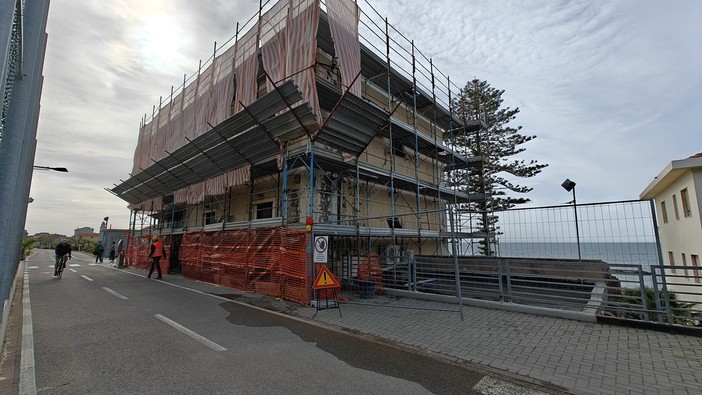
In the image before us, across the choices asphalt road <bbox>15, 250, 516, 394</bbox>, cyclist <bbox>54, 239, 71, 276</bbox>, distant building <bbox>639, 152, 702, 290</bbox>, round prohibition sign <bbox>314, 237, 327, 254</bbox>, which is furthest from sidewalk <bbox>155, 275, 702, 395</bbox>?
cyclist <bbox>54, 239, 71, 276</bbox>

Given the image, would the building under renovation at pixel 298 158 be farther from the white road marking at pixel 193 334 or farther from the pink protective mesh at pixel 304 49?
the white road marking at pixel 193 334

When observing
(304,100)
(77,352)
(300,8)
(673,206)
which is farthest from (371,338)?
Result: (673,206)

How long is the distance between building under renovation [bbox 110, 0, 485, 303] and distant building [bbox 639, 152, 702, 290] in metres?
6.95

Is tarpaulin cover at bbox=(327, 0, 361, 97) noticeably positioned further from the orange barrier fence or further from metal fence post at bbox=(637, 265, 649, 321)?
metal fence post at bbox=(637, 265, 649, 321)

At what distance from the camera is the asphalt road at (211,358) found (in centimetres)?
346

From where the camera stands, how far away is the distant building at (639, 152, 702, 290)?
9.50 metres

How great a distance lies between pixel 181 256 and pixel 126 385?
40.4 ft

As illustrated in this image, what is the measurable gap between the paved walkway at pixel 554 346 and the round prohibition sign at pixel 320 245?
1555 mm

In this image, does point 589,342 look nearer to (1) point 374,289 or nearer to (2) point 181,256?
(1) point 374,289

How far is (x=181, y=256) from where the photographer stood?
1436cm

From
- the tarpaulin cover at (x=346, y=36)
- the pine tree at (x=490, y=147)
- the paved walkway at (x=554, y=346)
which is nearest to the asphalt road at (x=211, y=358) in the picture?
the paved walkway at (x=554, y=346)

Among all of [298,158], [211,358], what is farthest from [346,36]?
[211,358]

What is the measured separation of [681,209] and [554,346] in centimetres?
1132

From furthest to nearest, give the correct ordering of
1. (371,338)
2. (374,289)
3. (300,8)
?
(300,8)
(374,289)
(371,338)
